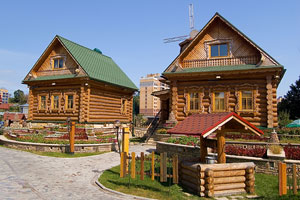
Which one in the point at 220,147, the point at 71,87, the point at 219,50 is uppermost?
the point at 219,50

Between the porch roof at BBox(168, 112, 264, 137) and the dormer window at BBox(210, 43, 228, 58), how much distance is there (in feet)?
37.0

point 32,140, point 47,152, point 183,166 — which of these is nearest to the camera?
point 183,166

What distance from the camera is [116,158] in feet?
45.8

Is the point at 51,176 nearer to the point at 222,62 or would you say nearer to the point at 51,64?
the point at 222,62

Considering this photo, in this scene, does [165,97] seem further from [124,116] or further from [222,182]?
[222,182]

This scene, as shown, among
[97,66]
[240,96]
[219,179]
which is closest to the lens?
[219,179]

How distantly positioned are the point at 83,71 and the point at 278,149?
54.4ft

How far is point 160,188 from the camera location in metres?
8.20

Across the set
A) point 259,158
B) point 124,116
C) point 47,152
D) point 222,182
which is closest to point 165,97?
point 124,116

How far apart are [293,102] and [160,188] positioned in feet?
126

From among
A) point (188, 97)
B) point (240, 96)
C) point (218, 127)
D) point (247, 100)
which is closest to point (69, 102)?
point (188, 97)

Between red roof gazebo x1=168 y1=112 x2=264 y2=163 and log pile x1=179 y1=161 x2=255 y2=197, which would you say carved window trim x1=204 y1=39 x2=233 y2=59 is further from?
log pile x1=179 y1=161 x2=255 y2=197

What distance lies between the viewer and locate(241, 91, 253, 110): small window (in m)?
17.4

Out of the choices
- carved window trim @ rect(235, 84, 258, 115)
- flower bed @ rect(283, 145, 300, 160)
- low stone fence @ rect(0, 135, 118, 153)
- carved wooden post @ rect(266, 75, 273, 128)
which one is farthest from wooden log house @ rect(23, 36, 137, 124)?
flower bed @ rect(283, 145, 300, 160)
